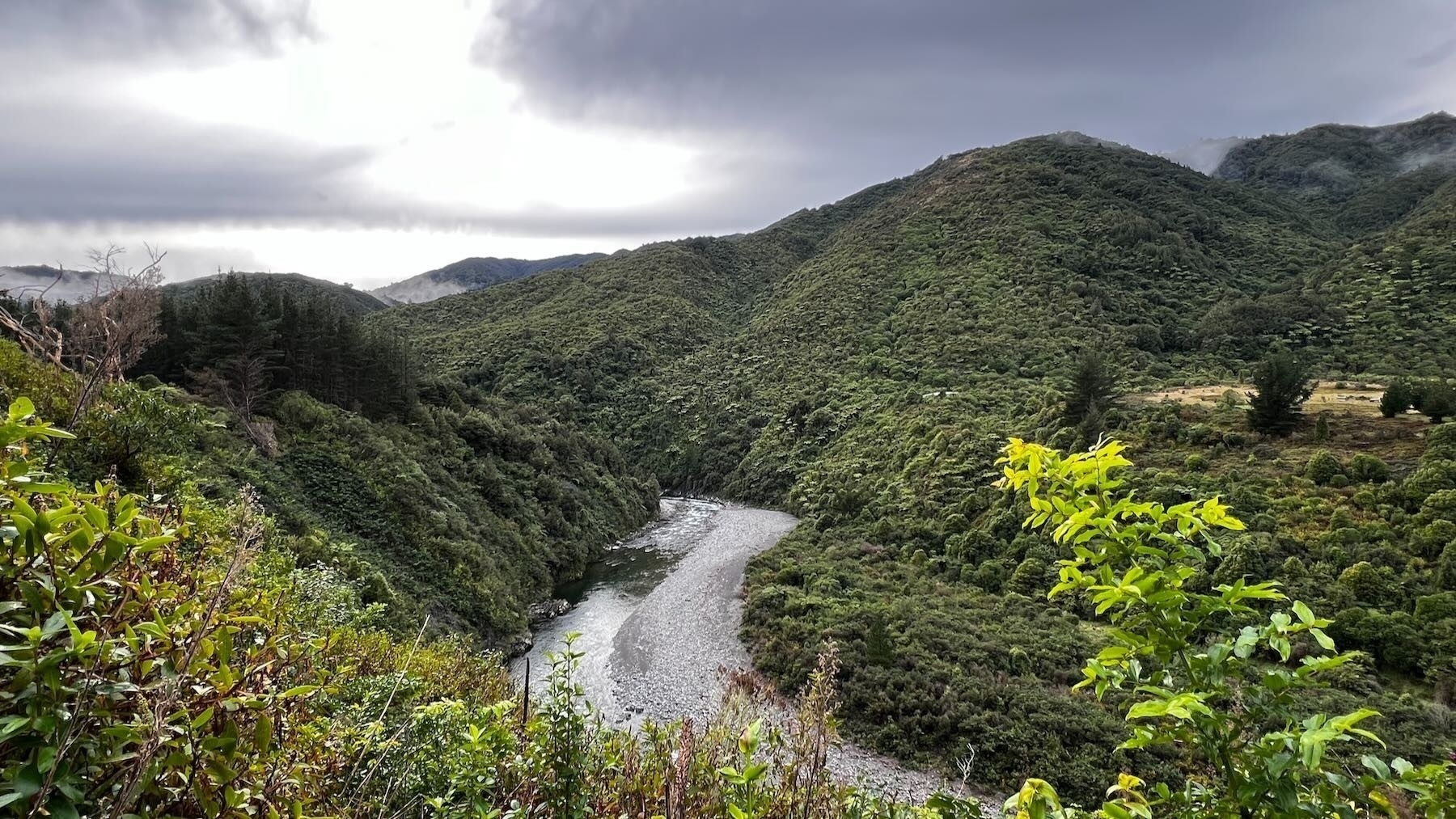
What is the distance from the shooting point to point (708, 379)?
62656mm

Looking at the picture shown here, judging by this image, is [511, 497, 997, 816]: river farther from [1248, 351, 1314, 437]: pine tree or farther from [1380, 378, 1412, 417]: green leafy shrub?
[1380, 378, 1412, 417]: green leafy shrub

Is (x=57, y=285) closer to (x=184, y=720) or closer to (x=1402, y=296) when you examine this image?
(x=184, y=720)

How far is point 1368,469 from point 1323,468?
36.4 inches

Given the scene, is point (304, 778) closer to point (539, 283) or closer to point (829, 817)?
point (829, 817)

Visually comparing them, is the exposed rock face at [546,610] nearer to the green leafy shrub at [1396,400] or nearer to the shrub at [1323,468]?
the shrub at [1323,468]

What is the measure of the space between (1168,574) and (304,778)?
112 inches

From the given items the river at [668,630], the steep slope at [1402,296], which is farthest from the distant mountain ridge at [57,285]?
the steep slope at [1402,296]

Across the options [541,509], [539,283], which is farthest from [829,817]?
[539,283]

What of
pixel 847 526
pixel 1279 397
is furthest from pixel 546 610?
pixel 1279 397

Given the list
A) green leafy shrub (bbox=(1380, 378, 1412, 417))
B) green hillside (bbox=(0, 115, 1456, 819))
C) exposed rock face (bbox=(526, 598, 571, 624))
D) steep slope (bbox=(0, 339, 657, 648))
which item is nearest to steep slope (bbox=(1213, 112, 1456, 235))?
green hillside (bbox=(0, 115, 1456, 819))

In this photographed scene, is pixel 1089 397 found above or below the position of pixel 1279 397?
below

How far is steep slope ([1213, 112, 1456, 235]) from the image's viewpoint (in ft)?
220

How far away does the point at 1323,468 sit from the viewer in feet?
59.3

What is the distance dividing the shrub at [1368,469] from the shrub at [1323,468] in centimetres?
29
